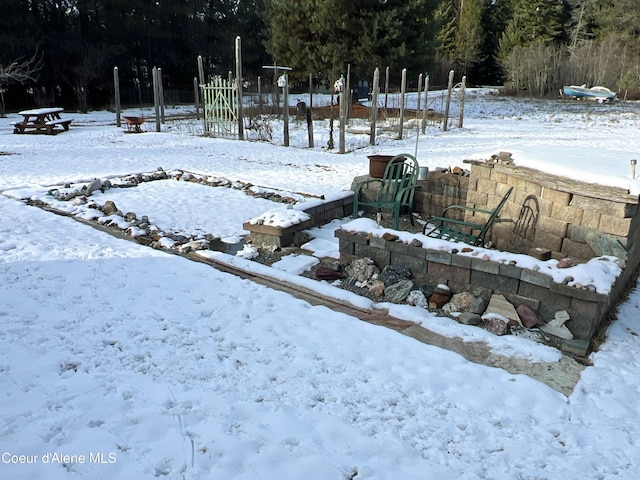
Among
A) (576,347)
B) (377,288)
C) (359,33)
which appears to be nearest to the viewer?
(576,347)

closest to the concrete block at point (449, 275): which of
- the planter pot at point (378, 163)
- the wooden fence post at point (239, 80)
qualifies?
the planter pot at point (378, 163)

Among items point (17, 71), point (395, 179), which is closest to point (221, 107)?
point (17, 71)

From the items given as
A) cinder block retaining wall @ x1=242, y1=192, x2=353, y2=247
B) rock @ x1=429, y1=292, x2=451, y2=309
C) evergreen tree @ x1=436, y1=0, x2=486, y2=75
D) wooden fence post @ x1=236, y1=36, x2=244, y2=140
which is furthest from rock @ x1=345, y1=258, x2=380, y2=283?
evergreen tree @ x1=436, y1=0, x2=486, y2=75

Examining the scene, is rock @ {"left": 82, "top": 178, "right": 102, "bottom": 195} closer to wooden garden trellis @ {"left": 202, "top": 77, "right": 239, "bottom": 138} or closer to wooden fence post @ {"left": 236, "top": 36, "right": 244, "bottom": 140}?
wooden fence post @ {"left": 236, "top": 36, "right": 244, "bottom": 140}

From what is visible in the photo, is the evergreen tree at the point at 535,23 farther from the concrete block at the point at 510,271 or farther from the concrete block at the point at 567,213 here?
the concrete block at the point at 510,271

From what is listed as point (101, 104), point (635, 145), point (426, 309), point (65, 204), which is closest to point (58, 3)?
point (101, 104)

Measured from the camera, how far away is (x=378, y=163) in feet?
21.1

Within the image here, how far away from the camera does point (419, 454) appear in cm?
231

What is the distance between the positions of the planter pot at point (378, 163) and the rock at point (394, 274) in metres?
2.43

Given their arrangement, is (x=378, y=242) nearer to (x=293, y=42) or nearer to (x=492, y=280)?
(x=492, y=280)

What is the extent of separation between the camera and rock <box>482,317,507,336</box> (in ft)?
11.3

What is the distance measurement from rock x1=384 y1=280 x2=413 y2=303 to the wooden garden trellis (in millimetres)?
10895

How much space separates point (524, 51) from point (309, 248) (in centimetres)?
3151

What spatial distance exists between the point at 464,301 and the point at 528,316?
476 millimetres
